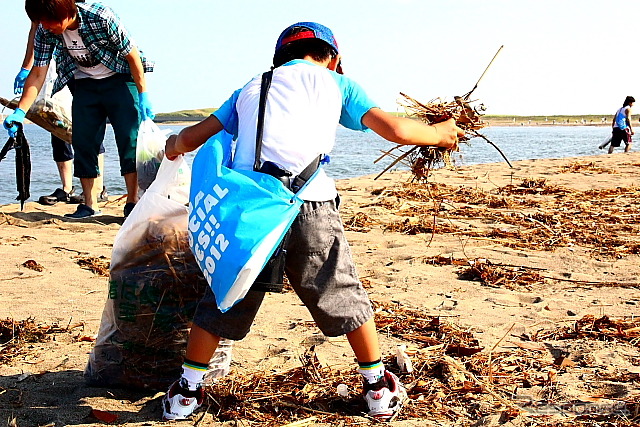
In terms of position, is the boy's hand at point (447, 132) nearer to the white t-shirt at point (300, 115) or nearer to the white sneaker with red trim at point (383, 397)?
the white t-shirt at point (300, 115)

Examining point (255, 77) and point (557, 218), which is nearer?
point (255, 77)

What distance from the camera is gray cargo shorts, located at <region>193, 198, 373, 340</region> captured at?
91.2 inches

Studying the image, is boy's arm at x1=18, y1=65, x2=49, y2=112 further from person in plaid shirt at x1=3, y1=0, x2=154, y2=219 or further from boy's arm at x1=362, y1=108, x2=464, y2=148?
boy's arm at x1=362, y1=108, x2=464, y2=148

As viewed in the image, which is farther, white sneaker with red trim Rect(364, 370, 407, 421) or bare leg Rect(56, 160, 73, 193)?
bare leg Rect(56, 160, 73, 193)

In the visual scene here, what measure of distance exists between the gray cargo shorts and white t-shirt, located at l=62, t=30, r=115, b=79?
3575mm

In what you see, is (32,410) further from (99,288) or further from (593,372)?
(593,372)

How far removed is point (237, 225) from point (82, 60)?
3775 millimetres

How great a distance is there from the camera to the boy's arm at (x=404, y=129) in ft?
7.39

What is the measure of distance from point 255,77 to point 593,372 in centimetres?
174

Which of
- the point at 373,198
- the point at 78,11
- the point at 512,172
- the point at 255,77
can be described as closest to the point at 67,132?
the point at 78,11

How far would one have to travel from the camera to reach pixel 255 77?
7.97ft

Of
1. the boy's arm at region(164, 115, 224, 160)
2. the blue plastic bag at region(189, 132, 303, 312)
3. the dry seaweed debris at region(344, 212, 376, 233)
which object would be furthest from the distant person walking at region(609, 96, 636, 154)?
the blue plastic bag at region(189, 132, 303, 312)

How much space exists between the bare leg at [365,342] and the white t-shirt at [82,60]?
150 inches

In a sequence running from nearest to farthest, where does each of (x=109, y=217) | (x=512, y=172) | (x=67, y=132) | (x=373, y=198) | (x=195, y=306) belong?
(x=195, y=306)
(x=109, y=217)
(x=67, y=132)
(x=373, y=198)
(x=512, y=172)
